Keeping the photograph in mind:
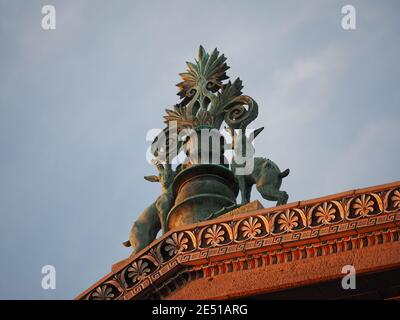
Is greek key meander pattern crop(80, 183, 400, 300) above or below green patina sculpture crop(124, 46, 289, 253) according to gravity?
below

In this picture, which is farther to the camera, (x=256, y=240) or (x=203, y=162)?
(x=203, y=162)

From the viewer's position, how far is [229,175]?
2948cm

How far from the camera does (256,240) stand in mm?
23734

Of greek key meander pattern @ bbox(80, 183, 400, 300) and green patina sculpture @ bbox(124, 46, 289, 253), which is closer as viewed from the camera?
greek key meander pattern @ bbox(80, 183, 400, 300)

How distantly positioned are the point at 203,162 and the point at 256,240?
6.12 m

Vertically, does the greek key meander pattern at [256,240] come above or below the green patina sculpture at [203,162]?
below

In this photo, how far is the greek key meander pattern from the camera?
23.2 m

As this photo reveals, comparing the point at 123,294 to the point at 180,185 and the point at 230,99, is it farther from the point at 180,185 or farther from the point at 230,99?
the point at 230,99

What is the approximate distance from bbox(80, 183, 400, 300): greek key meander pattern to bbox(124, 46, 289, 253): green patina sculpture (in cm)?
236

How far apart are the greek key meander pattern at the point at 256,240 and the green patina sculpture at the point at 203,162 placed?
236cm

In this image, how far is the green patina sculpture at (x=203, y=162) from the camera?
28.8 metres
